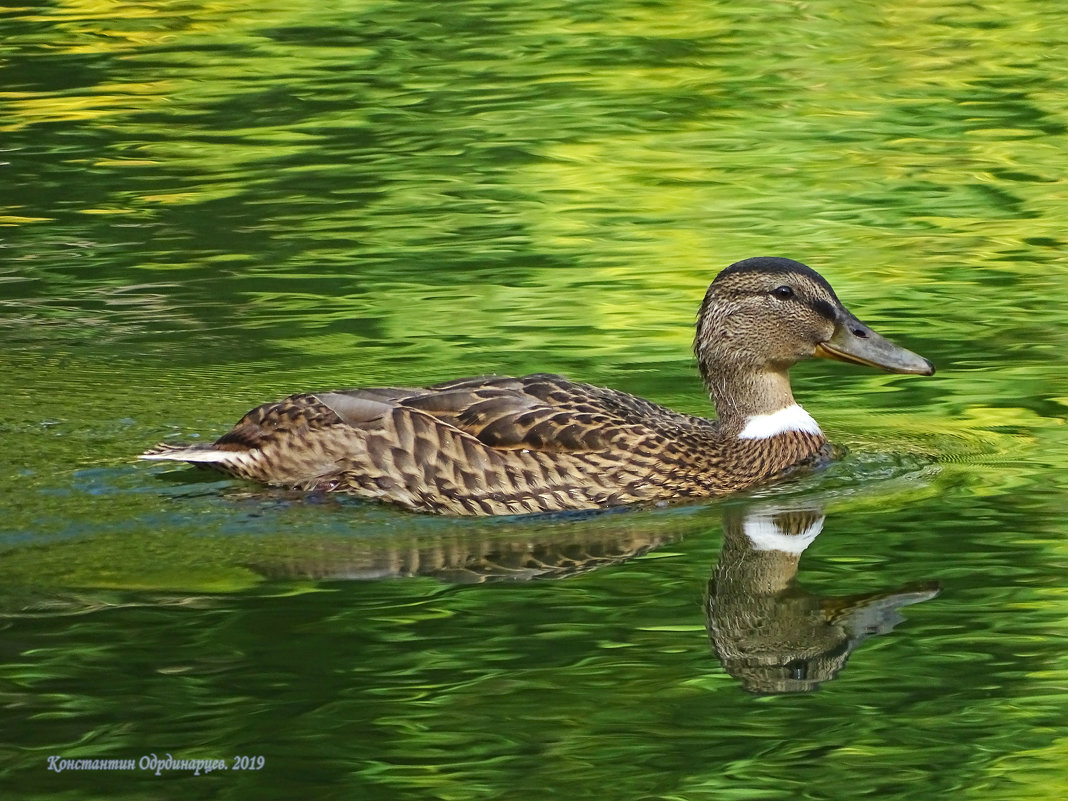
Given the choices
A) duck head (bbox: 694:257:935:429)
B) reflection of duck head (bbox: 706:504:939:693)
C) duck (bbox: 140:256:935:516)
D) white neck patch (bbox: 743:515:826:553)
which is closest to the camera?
reflection of duck head (bbox: 706:504:939:693)

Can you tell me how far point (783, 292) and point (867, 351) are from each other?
0.53 m

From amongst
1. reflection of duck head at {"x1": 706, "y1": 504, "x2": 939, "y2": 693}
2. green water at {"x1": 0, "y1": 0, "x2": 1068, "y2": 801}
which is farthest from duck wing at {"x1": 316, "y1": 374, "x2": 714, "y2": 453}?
reflection of duck head at {"x1": 706, "y1": 504, "x2": 939, "y2": 693}

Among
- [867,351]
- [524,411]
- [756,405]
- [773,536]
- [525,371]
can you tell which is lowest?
[773,536]

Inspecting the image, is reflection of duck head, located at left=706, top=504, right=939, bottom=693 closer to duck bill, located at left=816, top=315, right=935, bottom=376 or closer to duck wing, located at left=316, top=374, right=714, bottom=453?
duck wing, located at left=316, top=374, right=714, bottom=453

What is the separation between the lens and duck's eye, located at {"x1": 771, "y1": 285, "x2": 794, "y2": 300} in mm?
10641

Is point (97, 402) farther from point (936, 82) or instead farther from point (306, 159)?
point (936, 82)

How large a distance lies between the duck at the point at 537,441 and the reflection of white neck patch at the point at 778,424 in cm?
1

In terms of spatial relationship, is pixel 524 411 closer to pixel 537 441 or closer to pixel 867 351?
pixel 537 441

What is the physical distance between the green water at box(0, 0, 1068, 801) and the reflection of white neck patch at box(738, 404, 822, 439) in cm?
29

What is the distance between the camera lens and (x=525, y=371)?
1202cm

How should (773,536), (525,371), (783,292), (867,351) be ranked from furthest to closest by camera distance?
1. (525,371)
2. (783,292)
3. (867,351)
4. (773,536)

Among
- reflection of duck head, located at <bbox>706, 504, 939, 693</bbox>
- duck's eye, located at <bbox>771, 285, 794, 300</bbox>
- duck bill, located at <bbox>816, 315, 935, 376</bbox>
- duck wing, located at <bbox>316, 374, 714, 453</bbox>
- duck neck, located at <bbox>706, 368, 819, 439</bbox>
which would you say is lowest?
reflection of duck head, located at <bbox>706, 504, 939, 693</bbox>

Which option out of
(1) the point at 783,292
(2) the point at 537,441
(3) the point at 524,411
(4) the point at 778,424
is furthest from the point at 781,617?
(1) the point at 783,292

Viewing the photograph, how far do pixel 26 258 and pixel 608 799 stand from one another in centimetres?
932
